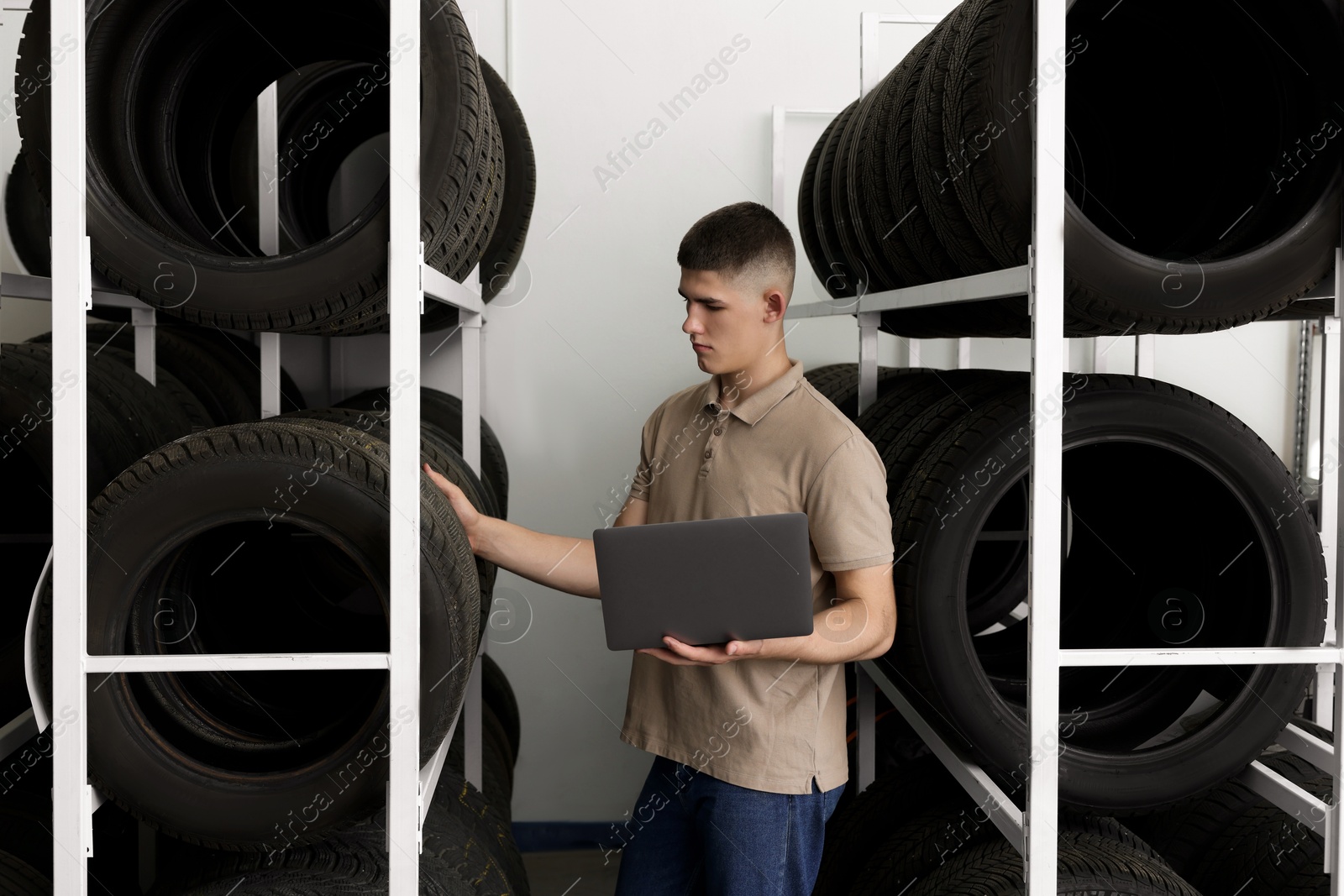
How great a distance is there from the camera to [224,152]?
2059mm

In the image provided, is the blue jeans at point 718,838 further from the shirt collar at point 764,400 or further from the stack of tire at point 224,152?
the stack of tire at point 224,152

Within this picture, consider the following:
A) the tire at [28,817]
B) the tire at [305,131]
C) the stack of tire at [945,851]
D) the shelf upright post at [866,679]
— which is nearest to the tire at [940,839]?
the stack of tire at [945,851]

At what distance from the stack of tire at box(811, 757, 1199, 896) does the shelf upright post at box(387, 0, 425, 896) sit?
3.05ft

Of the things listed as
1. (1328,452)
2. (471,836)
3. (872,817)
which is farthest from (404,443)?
(1328,452)

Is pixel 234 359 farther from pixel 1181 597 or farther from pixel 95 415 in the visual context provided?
pixel 1181 597

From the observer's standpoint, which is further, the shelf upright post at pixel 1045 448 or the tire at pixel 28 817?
the tire at pixel 28 817

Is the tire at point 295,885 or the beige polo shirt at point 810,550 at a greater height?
the beige polo shirt at point 810,550

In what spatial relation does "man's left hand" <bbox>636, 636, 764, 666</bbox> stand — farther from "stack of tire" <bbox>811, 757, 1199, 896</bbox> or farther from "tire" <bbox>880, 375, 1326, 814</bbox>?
"stack of tire" <bbox>811, 757, 1199, 896</bbox>

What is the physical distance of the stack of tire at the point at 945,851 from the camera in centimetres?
161

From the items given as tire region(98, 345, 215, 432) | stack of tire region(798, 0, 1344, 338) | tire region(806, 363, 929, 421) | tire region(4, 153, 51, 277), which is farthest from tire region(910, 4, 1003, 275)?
tire region(4, 153, 51, 277)

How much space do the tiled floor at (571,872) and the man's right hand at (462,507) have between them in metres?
1.52

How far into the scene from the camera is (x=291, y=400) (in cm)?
283

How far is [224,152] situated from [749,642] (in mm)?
1499

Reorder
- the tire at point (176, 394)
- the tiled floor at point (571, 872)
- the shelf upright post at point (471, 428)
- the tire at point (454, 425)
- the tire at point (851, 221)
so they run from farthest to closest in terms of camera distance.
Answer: the tiled floor at point (571, 872), the tire at point (454, 425), the shelf upright post at point (471, 428), the tire at point (851, 221), the tire at point (176, 394)
